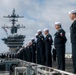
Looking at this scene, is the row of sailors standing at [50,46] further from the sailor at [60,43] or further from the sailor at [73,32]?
the sailor at [73,32]

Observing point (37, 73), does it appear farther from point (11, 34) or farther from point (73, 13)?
point (11, 34)

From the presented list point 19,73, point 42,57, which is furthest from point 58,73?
point 42,57

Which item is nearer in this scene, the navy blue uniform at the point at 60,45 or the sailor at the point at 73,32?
the sailor at the point at 73,32

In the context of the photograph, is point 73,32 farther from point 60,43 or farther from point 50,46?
point 50,46

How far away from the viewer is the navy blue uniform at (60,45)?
8.88 meters

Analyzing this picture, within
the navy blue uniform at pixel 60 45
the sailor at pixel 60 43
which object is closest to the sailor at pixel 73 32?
the sailor at pixel 60 43

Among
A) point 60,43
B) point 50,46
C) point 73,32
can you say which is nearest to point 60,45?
point 60,43

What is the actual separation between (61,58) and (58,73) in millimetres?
1093

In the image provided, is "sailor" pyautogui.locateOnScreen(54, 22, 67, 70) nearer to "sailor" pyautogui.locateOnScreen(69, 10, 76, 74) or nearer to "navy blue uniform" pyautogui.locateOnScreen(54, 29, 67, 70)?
"navy blue uniform" pyautogui.locateOnScreen(54, 29, 67, 70)

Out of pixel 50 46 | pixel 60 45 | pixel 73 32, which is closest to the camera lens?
pixel 73 32

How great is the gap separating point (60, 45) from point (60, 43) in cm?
6

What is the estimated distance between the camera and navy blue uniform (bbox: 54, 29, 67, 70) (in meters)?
8.88

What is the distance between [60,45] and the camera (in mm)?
8945

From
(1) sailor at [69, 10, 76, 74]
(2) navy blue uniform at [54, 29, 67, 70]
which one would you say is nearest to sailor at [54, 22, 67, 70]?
(2) navy blue uniform at [54, 29, 67, 70]
